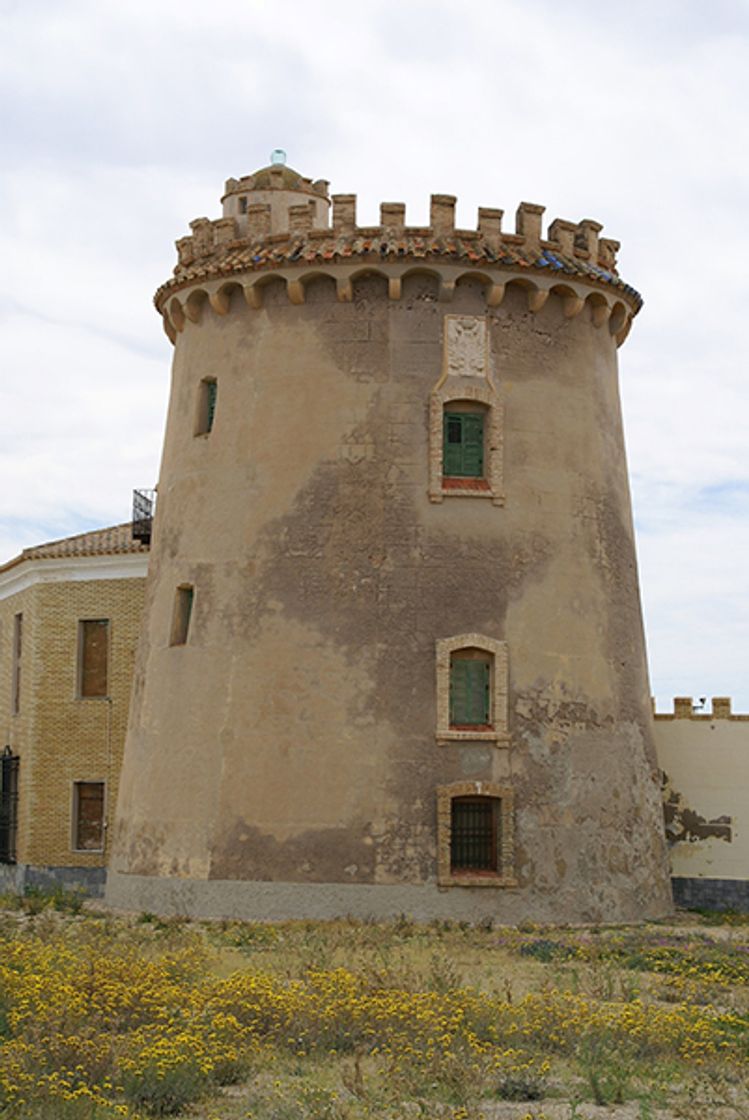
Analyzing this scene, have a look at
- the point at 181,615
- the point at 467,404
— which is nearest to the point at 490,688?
the point at 467,404

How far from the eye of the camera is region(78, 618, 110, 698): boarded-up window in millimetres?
34250

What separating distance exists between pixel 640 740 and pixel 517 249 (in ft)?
29.7

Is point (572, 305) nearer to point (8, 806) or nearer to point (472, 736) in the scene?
point (472, 736)

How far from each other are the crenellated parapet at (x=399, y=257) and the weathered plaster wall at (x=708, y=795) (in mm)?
7960

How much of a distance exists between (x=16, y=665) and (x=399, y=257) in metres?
16.1

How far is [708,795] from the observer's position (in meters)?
A: 29.0

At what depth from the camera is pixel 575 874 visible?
2491cm

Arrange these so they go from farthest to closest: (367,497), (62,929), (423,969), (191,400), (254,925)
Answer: (191,400)
(367,497)
(254,925)
(62,929)
(423,969)

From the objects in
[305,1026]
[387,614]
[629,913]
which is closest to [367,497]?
[387,614]

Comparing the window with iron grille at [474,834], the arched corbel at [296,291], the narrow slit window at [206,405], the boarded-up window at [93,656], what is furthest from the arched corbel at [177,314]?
the window with iron grille at [474,834]

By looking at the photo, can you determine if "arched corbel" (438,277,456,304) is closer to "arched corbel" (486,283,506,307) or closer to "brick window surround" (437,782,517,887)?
"arched corbel" (486,283,506,307)

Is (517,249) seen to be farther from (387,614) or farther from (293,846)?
(293,846)

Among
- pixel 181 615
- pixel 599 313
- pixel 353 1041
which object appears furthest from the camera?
pixel 599 313

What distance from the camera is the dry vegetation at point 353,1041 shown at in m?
11.3
